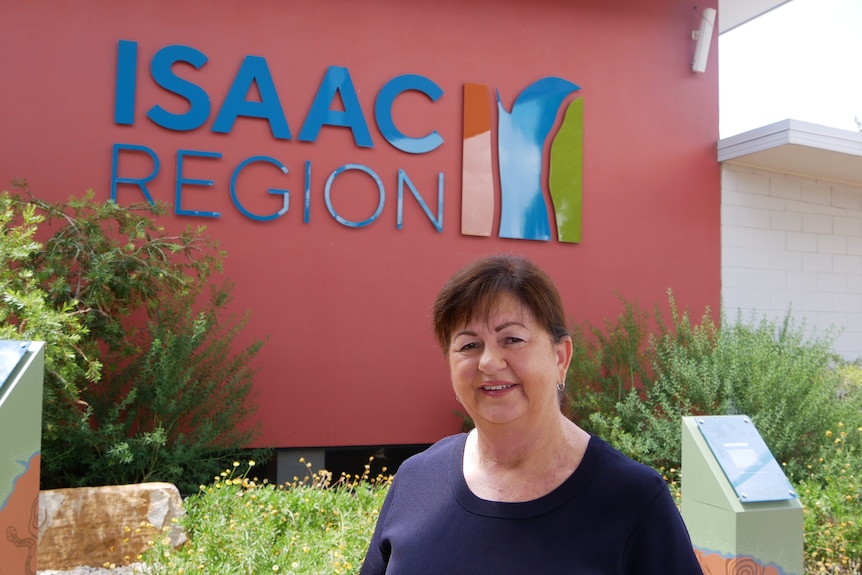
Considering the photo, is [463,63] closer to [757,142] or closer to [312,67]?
[312,67]

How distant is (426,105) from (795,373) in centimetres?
359

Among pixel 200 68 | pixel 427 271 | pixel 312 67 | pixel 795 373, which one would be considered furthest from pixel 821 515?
pixel 200 68

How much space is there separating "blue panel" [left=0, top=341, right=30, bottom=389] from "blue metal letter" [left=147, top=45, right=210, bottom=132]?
3.41 metres

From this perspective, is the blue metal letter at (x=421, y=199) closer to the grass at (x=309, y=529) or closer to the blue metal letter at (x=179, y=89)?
the blue metal letter at (x=179, y=89)

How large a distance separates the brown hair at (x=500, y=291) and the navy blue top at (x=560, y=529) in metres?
0.30

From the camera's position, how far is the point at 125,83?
19.0 feet

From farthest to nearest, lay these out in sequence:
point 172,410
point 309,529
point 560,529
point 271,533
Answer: point 172,410 < point 309,529 < point 271,533 < point 560,529

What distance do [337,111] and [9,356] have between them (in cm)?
401

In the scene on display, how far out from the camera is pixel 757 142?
6984 millimetres

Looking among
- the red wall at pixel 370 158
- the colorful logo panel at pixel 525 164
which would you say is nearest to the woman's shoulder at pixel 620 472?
the red wall at pixel 370 158

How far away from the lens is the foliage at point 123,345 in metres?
4.54

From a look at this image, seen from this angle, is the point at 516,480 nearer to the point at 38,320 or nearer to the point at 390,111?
the point at 38,320

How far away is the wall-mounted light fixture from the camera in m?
7.29

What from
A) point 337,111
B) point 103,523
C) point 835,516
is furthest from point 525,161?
point 103,523
